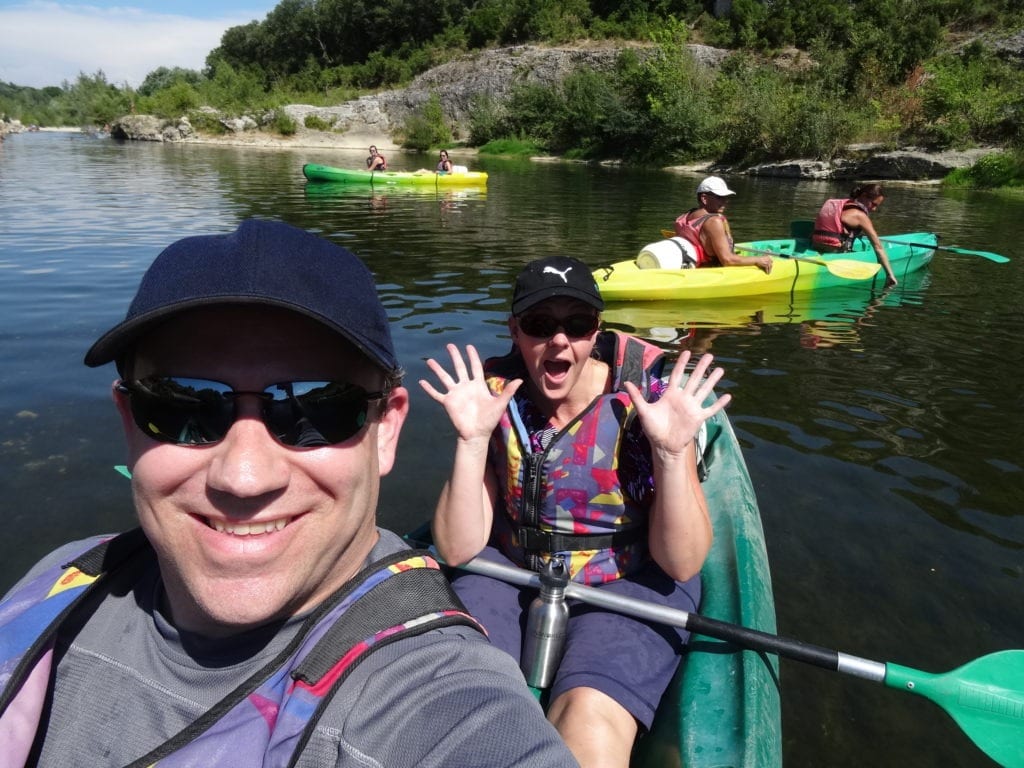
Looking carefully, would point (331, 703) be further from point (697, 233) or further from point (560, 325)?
point (697, 233)

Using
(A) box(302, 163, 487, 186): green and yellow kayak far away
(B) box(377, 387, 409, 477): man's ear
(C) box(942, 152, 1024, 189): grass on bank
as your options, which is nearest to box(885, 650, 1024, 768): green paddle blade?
(B) box(377, 387, 409, 477): man's ear

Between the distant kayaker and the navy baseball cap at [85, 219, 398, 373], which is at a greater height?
the navy baseball cap at [85, 219, 398, 373]

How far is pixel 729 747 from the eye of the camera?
2047mm

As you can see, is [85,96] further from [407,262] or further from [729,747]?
[729,747]

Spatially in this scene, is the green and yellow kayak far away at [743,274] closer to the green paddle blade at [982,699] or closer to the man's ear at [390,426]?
the green paddle blade at [982,699]

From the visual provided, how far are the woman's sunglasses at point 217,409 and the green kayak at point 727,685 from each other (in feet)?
5.11

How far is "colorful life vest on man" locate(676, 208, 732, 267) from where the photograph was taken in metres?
9.29

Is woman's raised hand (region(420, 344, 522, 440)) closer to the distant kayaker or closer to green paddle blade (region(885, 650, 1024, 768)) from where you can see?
the distant kayaker

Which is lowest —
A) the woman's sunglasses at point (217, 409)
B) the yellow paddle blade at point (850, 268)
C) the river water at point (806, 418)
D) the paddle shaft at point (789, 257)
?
the river water at point (806, 418)

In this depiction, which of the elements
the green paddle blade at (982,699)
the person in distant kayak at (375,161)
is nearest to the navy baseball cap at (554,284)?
the green paddle blade at (982,699)

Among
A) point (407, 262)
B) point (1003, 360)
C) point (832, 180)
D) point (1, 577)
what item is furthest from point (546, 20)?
point (1, 577)

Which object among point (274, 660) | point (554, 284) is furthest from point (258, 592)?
point (554, 284)

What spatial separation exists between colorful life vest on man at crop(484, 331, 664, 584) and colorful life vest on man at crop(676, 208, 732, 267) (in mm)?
7003

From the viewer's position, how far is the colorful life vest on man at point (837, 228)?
1042 centimetres
